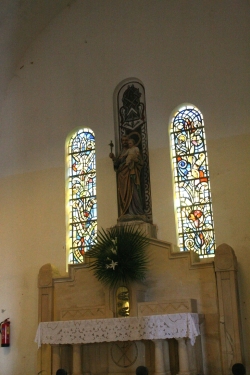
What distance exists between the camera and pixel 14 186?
11.7 m

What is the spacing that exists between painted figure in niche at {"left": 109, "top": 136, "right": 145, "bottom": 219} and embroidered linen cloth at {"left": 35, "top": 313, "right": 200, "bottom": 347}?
2.45m

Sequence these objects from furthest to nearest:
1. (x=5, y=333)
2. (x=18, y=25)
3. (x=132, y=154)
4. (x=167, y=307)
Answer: (x=18, y=25) → (x=5, y=333) → (x=132, y=154) → (x=167, y=307)

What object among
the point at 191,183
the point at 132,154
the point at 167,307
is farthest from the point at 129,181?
the point at 167,307

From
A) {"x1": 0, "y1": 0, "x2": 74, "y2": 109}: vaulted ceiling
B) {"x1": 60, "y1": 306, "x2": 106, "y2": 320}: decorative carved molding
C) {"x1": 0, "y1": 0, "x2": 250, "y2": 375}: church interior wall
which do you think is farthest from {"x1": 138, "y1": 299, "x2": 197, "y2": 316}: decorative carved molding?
{"x1": 0, "y1": 0, "x2": 74, "y2": 109}: vaulted ceiling

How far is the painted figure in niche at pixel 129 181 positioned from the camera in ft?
33.8

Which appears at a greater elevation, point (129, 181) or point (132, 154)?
point (132, 154)

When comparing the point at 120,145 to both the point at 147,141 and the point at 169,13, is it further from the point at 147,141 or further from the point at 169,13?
the point at 169,13

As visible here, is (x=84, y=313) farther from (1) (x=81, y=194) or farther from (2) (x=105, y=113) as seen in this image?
(2) (x=105, y=113)

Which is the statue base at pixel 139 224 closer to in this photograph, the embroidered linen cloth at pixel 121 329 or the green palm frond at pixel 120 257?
the green palm frond at pixel 120 257

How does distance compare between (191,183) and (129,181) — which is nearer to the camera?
(191,183)

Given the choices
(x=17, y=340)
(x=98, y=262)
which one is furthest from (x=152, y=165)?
(x=17, y=340)

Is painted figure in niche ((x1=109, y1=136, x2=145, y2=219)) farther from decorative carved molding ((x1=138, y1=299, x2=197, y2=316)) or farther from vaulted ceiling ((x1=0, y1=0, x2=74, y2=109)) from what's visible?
vaulted ceiling ((x1=0, y1=0, x2=74, y2=109))

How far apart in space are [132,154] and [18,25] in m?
4.22

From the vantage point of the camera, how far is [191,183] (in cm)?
1026
